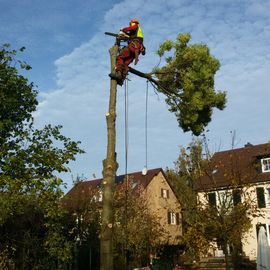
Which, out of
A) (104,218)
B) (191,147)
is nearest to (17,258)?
(104,218)

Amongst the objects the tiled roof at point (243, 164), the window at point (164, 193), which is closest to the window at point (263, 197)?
the tiled roof at point (243, 164)

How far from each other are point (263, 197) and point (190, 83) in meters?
26.3

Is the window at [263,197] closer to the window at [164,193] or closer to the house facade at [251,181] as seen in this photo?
the house facade at [251,181]

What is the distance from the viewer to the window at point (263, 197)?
34.1 metres

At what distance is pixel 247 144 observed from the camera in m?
44.4

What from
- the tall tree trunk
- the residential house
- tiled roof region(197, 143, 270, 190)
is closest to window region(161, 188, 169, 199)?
the residential house

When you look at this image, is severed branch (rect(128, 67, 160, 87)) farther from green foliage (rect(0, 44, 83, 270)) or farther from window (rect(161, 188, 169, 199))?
window (rect(161, 188, 169, 199))

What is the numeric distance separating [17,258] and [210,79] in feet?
47.2

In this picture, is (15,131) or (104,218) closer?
(104,218)

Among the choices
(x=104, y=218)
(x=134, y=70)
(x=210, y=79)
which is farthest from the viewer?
(x=210, y=79)

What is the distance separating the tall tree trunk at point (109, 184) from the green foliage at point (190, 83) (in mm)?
2072

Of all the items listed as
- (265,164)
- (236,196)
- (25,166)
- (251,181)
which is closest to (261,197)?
(265,164)

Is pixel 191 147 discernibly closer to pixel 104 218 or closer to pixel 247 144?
pixel 247 144

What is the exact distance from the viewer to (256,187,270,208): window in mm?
34062
